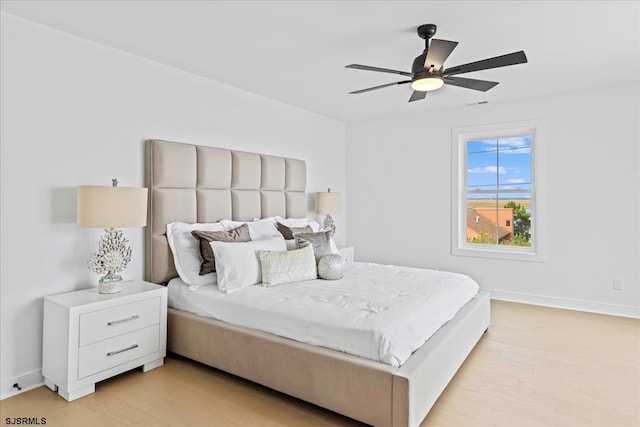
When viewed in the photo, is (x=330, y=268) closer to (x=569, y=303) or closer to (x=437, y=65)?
(x=437, y=65)

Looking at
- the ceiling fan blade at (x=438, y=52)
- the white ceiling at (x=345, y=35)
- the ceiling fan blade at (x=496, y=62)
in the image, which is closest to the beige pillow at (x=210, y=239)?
the white ceiling at (x=345, y=35)

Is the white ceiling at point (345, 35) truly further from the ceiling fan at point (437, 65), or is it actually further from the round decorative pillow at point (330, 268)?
the round decorative pillow at point (330, 268)

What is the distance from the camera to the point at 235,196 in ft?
12.5

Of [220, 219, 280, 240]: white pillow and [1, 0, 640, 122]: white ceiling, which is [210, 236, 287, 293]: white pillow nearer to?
[220, 219, 280, 240]: white pillow

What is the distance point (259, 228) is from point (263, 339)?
1470mm

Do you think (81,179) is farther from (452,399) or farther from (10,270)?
(452,399)

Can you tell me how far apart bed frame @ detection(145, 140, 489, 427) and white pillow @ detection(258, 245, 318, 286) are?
516mm

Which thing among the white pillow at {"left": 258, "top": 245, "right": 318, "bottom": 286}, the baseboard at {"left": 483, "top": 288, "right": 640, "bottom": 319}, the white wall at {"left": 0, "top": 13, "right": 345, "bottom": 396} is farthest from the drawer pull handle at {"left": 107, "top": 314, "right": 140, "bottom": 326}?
the baseboard at {"left": 483, "top": 288, "right": 640, "bottom": 319}

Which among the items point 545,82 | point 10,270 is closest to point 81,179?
point 10,270

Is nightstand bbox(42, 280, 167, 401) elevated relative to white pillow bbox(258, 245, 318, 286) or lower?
lower

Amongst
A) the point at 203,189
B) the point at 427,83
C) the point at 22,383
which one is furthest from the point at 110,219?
the point at 427,83

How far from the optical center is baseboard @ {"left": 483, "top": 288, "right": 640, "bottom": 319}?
396cm

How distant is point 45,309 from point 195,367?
1.09 metres

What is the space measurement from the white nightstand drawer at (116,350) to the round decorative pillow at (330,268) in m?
1.34
